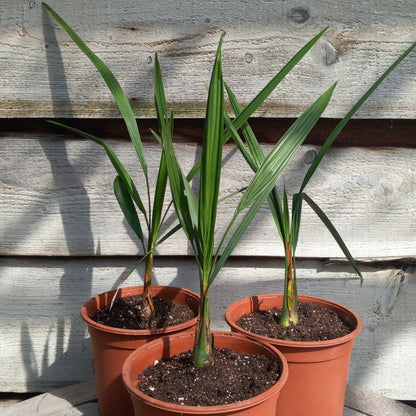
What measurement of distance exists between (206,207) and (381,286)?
2.16ft

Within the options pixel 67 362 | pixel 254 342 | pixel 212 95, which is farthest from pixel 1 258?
pixel 212 95

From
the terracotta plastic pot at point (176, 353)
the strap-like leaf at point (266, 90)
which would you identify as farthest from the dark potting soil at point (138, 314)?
the strap-like leaf at point (266, 90)

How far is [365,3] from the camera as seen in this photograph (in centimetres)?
102

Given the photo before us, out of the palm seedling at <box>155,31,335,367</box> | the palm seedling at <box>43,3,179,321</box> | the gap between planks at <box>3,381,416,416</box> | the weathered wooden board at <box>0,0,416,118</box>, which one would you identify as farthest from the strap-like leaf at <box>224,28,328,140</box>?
the gap between planks at <box>3,381,416,416</box>

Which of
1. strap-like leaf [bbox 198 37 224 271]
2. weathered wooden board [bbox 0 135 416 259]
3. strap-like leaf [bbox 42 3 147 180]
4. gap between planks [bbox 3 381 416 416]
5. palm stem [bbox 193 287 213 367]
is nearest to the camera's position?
strap-like leaf [bbox 198 37 224 271]

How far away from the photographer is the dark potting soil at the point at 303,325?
2.91ft

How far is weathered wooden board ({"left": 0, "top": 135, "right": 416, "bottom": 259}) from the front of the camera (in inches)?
43.3

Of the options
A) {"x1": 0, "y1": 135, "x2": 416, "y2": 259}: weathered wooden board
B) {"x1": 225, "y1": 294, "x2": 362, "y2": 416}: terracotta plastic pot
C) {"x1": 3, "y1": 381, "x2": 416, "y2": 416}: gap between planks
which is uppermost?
{"x1": 0, "y1": 135, "x2": 416, "y2": 259}: weathered wooden board

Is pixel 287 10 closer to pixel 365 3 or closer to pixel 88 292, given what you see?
pixel 365 3

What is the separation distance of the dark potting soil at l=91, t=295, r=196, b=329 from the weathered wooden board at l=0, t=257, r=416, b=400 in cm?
16

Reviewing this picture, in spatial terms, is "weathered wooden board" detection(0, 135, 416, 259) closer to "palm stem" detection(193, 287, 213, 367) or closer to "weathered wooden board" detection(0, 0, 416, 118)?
"weathered wooden board" detection(0, 0, 416, 118)

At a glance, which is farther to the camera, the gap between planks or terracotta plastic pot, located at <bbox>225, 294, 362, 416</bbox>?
the gap between planks

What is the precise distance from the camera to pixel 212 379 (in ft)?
2.41

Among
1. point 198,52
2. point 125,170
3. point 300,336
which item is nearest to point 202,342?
point 300,336
